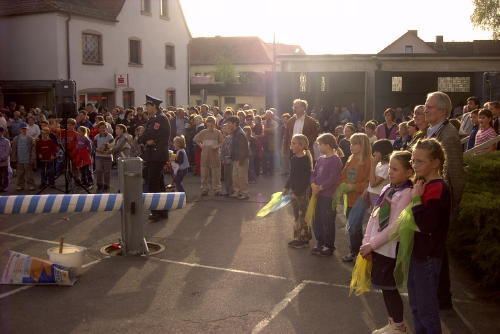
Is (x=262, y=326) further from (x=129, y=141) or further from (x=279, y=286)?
(x=129, y=141)

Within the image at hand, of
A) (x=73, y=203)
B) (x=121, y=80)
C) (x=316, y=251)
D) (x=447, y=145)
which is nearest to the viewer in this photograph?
(x=447, y=145)

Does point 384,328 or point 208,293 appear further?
A: point 208,293

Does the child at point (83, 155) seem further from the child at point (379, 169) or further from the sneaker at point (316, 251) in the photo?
the child at point (379, 169)

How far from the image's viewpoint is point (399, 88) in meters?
A: 29.2

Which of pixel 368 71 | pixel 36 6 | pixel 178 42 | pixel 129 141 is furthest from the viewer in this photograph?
pixel 178 42

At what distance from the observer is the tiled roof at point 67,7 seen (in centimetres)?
3064

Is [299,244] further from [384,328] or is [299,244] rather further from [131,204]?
[384,328]

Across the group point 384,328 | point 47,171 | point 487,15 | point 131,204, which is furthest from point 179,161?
point 487,15

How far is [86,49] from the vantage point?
3278cm

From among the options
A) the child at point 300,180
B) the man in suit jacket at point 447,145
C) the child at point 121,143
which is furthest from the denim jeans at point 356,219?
the child at point 121,143

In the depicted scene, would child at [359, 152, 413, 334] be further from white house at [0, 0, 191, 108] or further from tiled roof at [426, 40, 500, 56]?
tiled roof at [426, 40, 500, 56]

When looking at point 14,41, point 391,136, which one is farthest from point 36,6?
point 391,136

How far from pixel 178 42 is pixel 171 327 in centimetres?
3732

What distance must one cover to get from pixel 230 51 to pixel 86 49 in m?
52.6
